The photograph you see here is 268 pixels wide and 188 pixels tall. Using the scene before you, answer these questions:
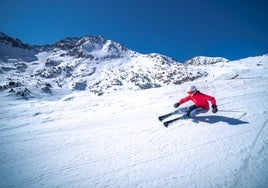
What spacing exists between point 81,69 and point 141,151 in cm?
9456

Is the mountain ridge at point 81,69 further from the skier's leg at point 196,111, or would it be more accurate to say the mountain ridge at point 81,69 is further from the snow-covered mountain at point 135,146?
the skier's leg at point 196,111

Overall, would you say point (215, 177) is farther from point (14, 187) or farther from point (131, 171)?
point (14, 187)

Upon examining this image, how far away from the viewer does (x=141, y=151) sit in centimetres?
454

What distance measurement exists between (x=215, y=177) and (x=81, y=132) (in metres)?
4.47

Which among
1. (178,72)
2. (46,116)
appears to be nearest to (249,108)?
(46,116)

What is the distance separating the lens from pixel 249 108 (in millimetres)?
6992

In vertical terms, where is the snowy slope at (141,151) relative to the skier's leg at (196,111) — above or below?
below

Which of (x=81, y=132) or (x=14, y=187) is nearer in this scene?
(x=14, y=187)

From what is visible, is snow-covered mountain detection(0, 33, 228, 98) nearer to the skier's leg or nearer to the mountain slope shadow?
the skier's leg

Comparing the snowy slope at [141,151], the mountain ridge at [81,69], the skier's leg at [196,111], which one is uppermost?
the mountain ridge at [81,69]

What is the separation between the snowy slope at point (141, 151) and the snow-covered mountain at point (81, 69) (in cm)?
4969

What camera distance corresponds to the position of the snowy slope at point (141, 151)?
3512 mm

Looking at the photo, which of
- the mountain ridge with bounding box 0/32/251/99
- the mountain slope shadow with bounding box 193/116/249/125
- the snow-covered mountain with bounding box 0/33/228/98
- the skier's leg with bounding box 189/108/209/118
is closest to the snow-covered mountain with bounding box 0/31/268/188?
the mountain slope shadow with bounding box 193/116/249/125

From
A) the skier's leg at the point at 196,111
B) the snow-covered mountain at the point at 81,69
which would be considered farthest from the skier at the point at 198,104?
the snow-covered mountain at the point at 81,69
